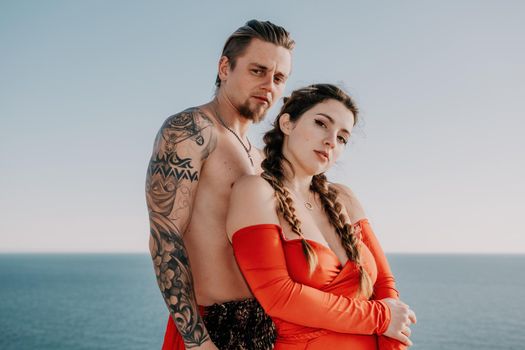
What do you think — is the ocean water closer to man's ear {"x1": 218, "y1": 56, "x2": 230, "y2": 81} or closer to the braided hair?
man's ear {"x1": 218, "y1": 56, "x2": 230, "y2": 81}

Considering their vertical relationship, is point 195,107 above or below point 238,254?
above

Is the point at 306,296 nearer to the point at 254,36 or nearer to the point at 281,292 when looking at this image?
the point at 281,292

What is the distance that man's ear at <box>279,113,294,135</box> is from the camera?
3385 mm

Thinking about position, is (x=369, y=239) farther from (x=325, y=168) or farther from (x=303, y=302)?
(x=303, y=302)

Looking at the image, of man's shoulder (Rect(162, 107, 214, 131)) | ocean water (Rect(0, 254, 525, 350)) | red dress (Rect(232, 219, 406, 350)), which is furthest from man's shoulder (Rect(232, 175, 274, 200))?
ocean water (Rect(0, 254, 525, 350))

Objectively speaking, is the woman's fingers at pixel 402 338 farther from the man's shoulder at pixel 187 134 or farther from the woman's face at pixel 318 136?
the man's shoulder at pixel 187 134

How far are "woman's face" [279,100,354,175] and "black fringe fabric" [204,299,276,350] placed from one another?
0.97 m

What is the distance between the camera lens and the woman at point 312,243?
9.19ft

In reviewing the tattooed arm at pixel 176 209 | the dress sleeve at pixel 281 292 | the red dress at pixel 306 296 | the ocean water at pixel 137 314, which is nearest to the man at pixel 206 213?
the tattooed arm at pixel 176 209

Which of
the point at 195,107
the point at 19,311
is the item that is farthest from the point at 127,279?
the point at 195,107

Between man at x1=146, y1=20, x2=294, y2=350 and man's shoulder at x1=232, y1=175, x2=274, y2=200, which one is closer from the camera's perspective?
man's shoulder at x1=232, y1=175, x2=274, y2=200

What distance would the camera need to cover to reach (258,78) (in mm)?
3711

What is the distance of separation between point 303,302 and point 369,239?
0.95m

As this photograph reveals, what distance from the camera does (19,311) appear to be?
104000 millimetres
